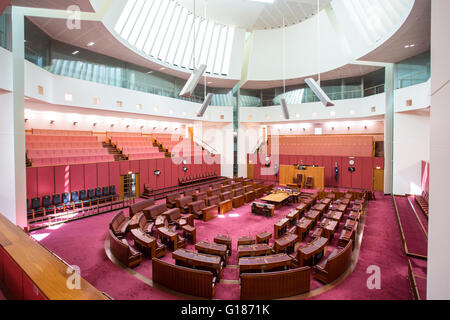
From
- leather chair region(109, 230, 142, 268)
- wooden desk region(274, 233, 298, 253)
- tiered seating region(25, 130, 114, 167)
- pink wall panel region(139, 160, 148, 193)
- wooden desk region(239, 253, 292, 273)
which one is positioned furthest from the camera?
pink wall panel region(139, 160, 148, 193)

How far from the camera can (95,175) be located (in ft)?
35.3

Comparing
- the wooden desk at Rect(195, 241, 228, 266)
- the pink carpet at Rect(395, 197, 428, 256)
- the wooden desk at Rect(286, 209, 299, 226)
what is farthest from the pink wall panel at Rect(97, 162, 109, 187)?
the pink carpet at Rect(395, 197, 428, 256)

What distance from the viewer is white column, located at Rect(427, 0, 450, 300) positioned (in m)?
2.58

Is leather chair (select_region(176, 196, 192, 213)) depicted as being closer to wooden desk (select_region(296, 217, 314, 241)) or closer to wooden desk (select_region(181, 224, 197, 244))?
wooden desk (select_region(181, 224, 197, 244))

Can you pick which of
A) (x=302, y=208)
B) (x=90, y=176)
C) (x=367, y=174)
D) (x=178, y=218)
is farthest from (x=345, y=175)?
(x=90, y=176)

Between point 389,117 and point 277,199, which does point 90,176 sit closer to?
point 277,199

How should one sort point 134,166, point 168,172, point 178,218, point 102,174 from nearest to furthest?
point 178,218 < point 102,174 < point 134,166 < point 168,172

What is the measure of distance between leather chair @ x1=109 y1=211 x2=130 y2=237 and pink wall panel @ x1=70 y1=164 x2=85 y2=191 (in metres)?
3.76

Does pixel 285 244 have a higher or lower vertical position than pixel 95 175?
lower

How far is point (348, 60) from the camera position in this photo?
14.4 m

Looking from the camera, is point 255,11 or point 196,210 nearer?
point 196,210

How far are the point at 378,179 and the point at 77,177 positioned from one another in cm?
1772
